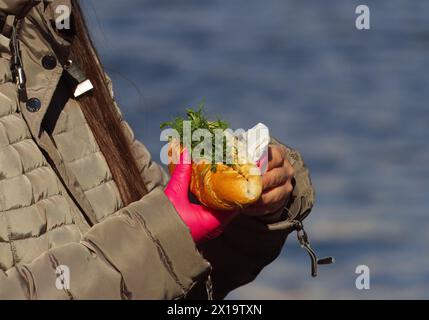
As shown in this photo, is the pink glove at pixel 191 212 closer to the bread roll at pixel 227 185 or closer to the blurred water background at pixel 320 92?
the bread roll at pixel 227 185

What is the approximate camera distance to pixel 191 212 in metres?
2.19

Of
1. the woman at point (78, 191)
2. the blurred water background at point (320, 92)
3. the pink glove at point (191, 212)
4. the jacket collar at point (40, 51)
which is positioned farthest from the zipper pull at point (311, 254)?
the blurred water background at point (320, 92)

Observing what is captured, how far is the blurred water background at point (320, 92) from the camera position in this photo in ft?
17.0

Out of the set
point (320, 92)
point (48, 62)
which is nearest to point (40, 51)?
point (48, 62)

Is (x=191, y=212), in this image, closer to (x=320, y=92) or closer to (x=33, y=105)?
(x=33, y=105)

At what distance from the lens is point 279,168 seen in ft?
7.58

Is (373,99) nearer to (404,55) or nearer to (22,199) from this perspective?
(404,55)

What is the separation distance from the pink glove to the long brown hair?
9 cm

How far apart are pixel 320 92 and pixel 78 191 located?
4495mm

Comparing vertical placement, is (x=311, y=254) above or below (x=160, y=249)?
below

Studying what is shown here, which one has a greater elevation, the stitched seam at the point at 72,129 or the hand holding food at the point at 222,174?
the stitched seam at the point at 72,129

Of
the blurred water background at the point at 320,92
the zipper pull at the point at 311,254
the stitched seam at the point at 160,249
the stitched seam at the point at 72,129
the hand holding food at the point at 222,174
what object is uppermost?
the stitched seam at the point at 72,129

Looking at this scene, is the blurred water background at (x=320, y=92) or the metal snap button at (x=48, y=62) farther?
the blurred water background at (x=320, y=92)

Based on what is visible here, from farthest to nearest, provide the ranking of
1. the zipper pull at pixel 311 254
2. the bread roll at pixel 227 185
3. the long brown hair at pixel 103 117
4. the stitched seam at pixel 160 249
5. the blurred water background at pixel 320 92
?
the blurred water background at pixel 320 92
the zipper pull at pixel 311 254
the long brown hair at pixel 103 117
the bread roll at pixel 227 185
the stitched seam at pixel 160 249
